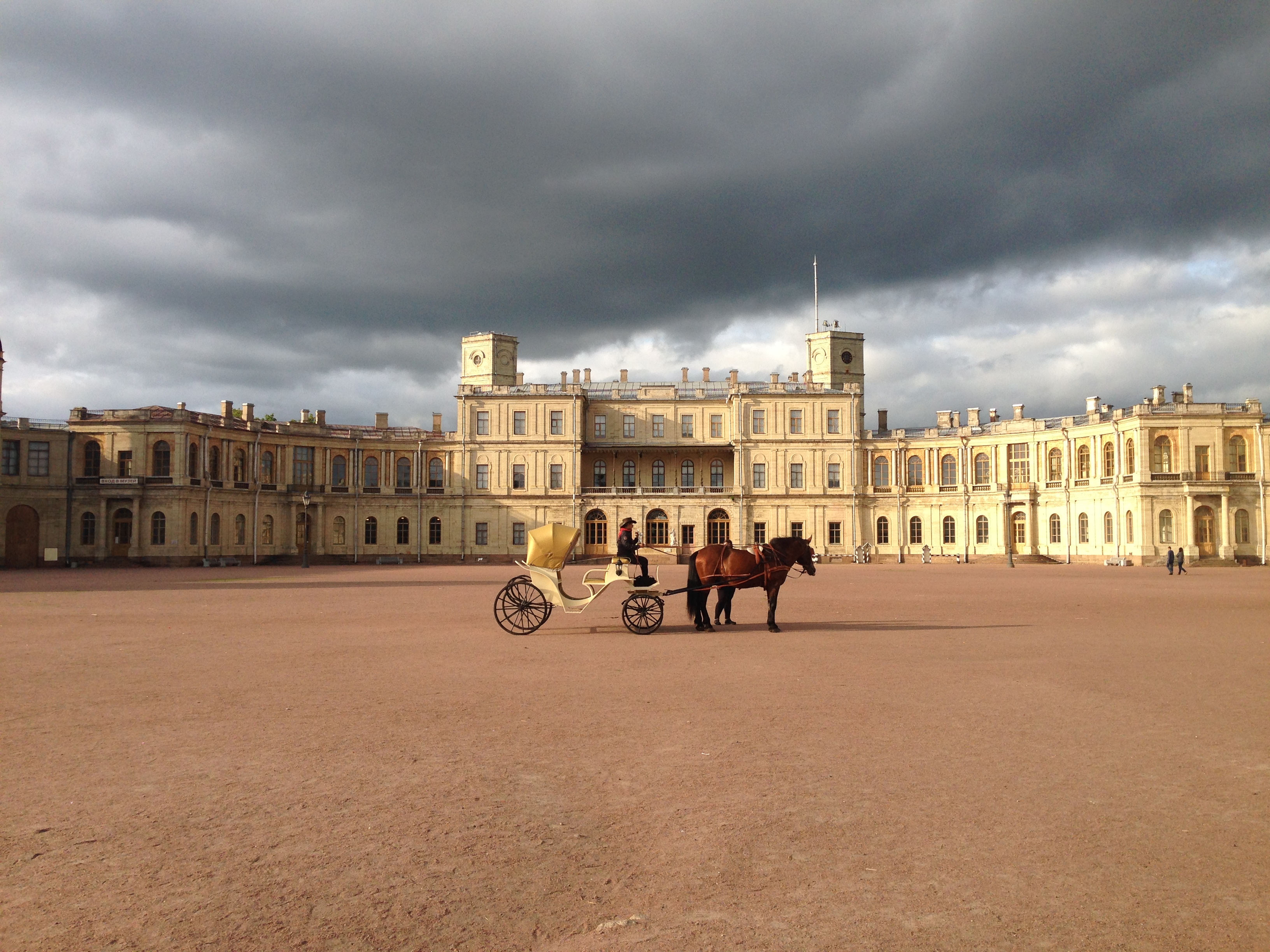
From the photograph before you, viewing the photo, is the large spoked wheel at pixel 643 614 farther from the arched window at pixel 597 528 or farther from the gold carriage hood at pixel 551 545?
the arched window at pixel 597 528

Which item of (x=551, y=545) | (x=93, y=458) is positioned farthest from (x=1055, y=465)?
(x=93, y=458)

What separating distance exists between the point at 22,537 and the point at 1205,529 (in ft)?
228

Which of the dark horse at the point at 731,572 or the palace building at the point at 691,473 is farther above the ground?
the palace building at the point at 691,473

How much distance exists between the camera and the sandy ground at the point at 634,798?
15.9 ft

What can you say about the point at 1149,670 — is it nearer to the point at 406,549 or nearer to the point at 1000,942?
the point at 1000,942

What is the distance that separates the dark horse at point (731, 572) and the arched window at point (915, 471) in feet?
175

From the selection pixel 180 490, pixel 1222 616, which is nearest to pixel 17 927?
pixel 1222 616

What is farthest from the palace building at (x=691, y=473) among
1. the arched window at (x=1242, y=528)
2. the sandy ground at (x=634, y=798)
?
the sandy ground at (x=634, y=798)

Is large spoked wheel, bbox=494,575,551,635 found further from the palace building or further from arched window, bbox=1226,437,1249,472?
arched window, bbox=1226,437,1249,472

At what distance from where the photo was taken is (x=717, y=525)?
68.7 metres

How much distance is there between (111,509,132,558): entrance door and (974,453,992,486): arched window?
5442 centimetres

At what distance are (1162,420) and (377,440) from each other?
50853mm

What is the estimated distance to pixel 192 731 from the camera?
882 cm

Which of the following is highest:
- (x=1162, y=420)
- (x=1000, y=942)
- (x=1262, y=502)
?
(x=1162, y=420)
